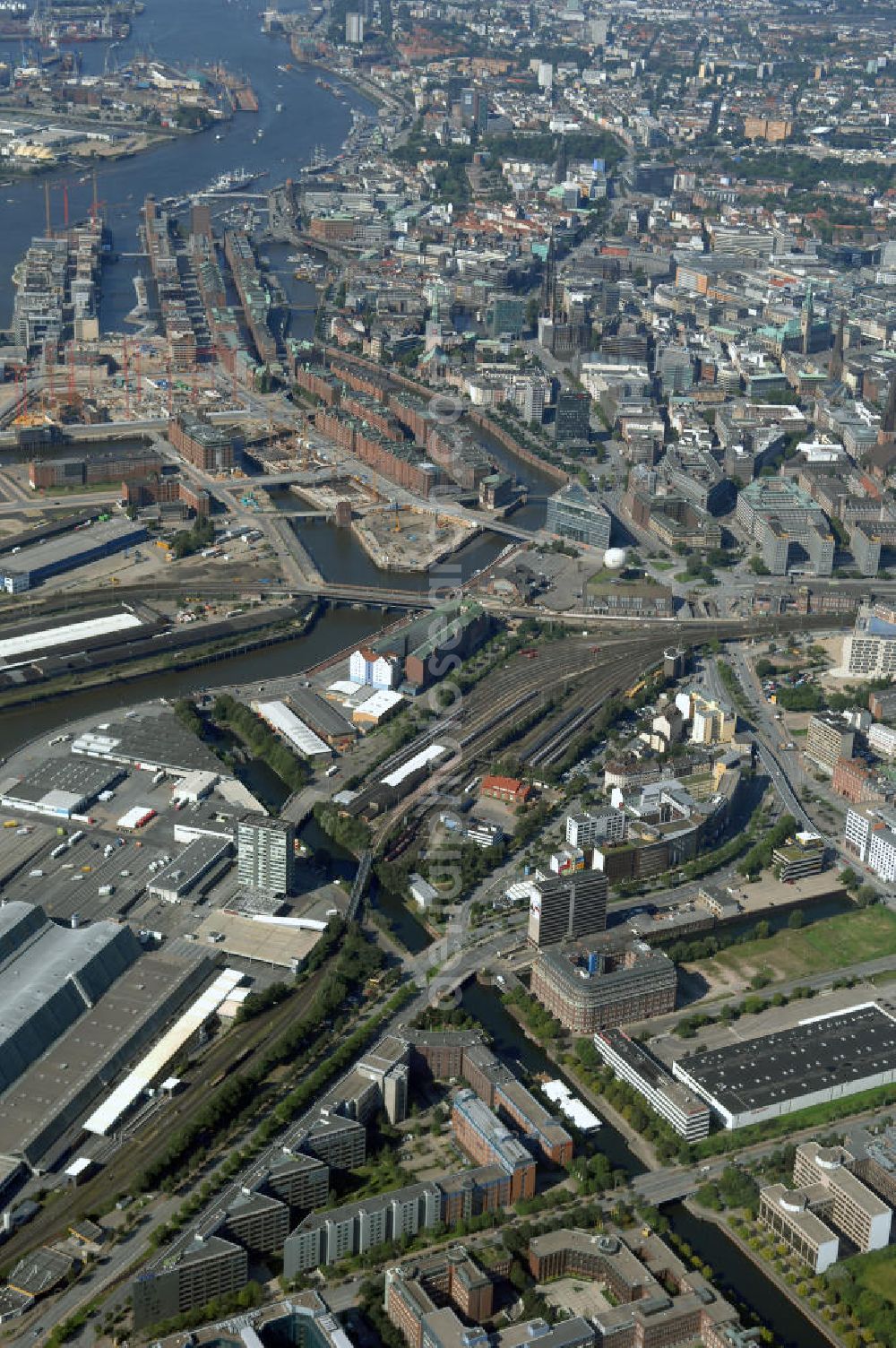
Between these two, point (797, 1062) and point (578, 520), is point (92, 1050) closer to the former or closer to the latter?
point (797, 1062)

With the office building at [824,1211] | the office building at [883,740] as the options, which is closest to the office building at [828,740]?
the office building at [883,740]

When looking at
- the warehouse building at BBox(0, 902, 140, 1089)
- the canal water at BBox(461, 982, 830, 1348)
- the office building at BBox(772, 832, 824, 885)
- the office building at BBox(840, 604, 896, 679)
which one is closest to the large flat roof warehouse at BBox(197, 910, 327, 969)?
the warehouse building at BBox(0, 902, 140, 1089)

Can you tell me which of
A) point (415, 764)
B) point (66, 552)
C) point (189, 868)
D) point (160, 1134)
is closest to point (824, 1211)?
point (160, 1134)

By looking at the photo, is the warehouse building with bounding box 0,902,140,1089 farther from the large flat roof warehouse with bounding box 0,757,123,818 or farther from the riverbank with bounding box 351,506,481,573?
the riverbank with bounding box 351,506,481,573

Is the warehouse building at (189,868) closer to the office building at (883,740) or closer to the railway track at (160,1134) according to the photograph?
the railway track at (160,1134)

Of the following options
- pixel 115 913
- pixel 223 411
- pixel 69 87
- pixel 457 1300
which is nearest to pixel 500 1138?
pixel 457 1300

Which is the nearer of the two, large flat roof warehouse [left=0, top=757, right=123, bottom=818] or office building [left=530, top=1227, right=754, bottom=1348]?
office building [left=530, top=1227, right=754, bottom=1348]
